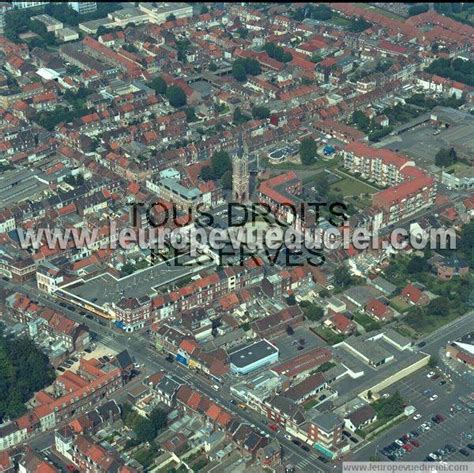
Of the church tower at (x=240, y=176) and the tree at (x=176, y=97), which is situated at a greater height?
the church tower at (x=240, y=176)

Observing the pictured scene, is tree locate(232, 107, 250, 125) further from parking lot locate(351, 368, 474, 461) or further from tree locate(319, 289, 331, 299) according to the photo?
parking lot locate(351, 368, 474, 461)

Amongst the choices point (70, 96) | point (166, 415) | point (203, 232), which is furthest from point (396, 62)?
point (166, 415)

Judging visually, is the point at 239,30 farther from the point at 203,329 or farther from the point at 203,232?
the point at 203,329

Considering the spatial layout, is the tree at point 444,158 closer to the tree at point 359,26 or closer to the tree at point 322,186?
the tree at point 322,186

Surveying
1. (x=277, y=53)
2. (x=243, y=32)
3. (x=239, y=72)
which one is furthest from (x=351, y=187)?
(x=243, y=32)

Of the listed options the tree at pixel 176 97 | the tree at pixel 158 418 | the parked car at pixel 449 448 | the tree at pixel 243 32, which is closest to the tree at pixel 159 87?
the tree at pixel 176 97
